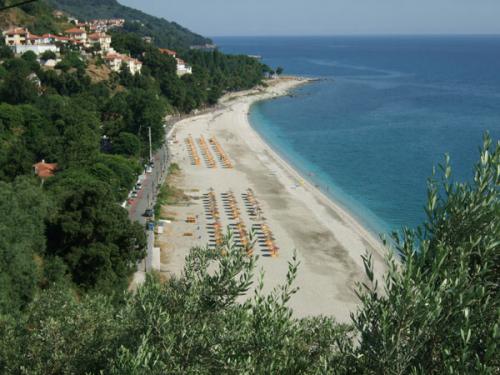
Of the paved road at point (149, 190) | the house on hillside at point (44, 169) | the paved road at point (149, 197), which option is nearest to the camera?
the paved road at point (149, 197)

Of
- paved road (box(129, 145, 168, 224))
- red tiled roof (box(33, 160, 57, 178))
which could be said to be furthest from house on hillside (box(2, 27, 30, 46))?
red tiled roof (box(33, 160, 57, 178))

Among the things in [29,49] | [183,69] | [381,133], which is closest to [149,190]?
[381,133]

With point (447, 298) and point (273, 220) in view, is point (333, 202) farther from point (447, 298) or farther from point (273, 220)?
point (447, 298)

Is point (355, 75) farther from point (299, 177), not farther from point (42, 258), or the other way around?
point (42, 258)

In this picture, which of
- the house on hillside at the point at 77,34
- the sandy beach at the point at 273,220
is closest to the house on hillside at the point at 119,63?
the house on hillside at the point at 77,34

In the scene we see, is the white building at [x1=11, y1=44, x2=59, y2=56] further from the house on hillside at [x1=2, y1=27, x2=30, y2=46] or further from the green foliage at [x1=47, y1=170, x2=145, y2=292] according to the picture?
the green foliage at [x1=47, y1=170, x2=145, y2=292]

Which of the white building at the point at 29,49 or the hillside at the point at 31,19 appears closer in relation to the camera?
the white building at the point at 29,49

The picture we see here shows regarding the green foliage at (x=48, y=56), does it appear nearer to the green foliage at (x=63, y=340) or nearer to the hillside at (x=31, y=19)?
the hillside at (x=31, y=19)
